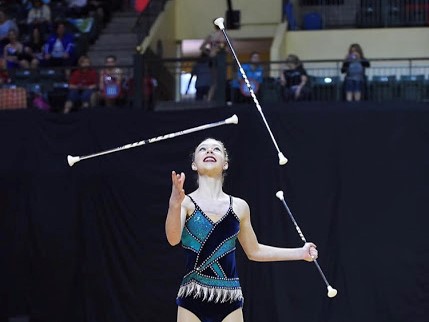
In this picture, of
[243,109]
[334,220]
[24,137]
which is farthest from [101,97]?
[334,220]

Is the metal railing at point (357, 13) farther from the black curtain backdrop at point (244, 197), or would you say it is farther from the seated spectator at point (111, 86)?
the black curtain backdrop at point (244, 197)

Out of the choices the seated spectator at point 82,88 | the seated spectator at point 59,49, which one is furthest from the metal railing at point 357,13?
the seated spectator at point 82,88

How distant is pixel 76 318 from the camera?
37.4 ft

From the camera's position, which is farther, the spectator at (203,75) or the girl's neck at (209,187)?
the spectator at (203,75)

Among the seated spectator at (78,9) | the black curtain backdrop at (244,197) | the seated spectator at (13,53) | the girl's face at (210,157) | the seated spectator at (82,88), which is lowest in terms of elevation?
the black curtain backdrop at (244,197)

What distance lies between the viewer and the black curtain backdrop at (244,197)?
1070 cm

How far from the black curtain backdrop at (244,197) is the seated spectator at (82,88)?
105 cm

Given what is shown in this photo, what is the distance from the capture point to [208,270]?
6.22 m

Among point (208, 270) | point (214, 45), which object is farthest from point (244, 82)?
point (208, 270)

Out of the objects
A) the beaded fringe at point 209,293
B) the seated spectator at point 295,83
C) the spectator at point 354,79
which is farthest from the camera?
the seated spectator at point 295,83

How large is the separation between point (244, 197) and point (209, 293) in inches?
189

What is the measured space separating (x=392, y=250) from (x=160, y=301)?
8.64 ft

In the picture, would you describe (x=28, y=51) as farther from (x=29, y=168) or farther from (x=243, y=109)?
(x=243, y=109)

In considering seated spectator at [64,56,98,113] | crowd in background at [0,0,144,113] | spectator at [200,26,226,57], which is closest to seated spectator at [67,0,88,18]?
crowd in background at [0,0,144,113]
